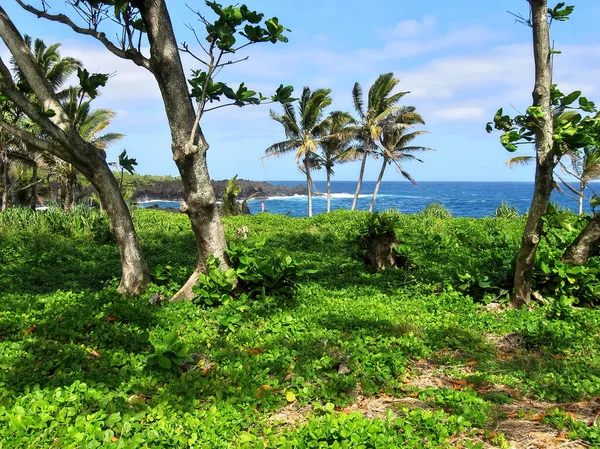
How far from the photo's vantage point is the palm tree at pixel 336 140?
98.2ft

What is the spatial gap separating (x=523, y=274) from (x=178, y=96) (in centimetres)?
522

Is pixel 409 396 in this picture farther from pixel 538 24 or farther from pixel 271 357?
pixel 538 24

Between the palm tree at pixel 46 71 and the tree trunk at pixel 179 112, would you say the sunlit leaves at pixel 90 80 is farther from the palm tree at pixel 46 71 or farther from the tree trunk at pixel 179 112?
the palm tree at pixel 46 71

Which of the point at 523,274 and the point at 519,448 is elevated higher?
the point at 523,274

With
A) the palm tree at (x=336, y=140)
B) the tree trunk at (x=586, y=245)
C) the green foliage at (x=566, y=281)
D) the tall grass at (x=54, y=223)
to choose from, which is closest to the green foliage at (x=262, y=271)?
the green foliage at (x=566, y=281)

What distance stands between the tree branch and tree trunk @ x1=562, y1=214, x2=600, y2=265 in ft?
21.4

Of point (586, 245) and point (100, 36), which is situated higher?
point (100, 36)

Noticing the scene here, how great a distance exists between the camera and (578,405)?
12.2 feet

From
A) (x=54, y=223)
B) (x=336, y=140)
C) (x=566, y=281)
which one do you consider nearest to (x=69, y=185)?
(x=54, y=223)

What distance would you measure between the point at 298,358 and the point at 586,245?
15.8 feet

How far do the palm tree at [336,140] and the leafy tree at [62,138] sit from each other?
24416 millimetres

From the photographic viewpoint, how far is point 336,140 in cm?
3178

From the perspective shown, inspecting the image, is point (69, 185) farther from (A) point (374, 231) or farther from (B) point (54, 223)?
(A) point (374, 231)

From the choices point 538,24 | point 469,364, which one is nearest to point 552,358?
point 469,364
